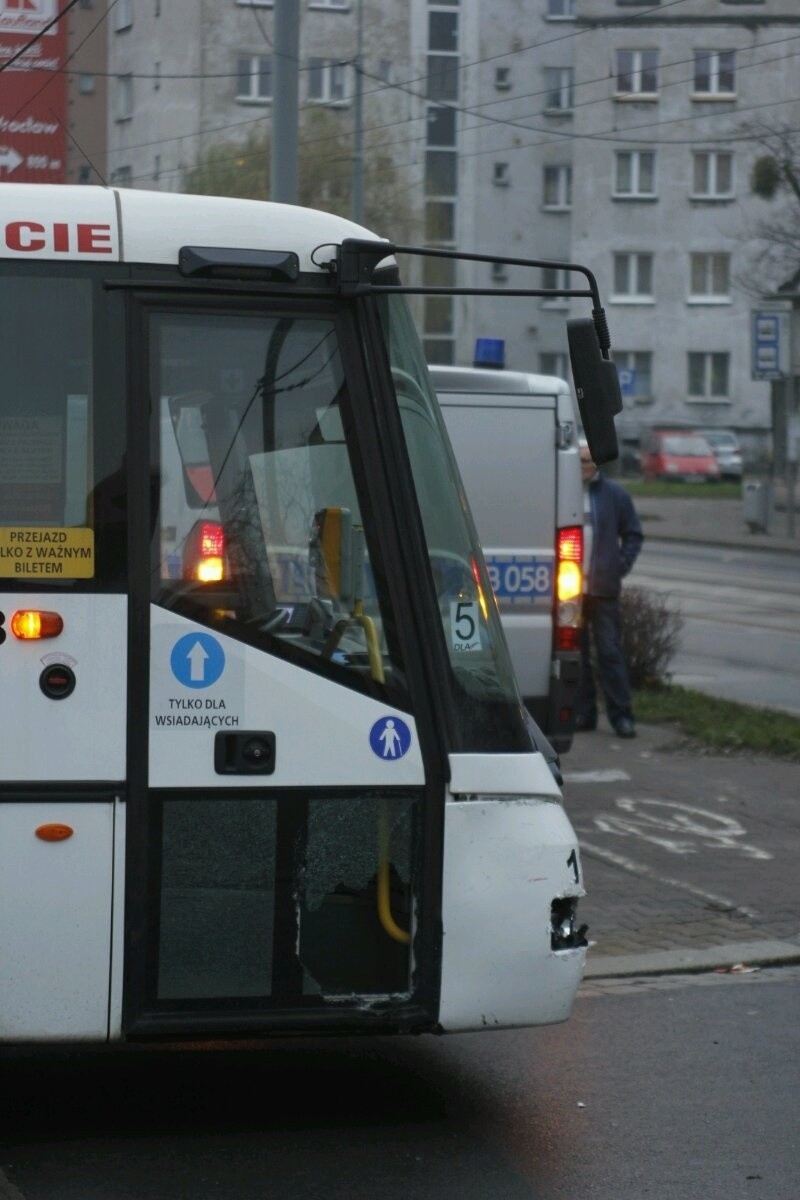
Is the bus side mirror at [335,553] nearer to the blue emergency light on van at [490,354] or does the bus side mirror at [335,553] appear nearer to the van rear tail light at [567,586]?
the van rear tail light at [567,586]

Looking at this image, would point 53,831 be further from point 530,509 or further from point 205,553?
point 530,509

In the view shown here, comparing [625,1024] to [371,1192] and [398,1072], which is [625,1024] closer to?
[398,1072]

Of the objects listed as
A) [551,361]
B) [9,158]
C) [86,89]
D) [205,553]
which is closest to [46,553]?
[205,553]

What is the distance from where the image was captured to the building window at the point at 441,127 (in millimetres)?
20797

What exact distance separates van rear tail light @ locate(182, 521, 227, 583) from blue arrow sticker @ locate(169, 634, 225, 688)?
165 millimetres

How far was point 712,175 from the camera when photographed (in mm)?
50312

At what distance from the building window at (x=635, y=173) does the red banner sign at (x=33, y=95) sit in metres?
33.6

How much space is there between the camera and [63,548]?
190 inches

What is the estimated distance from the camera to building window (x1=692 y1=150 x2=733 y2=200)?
157 ft

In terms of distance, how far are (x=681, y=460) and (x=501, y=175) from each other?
20625mm

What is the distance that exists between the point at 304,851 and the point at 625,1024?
79.4 inches

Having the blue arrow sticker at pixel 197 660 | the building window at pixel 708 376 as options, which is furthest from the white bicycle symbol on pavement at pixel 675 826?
the building window at pixel 708 376

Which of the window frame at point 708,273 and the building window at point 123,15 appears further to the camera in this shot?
the window frame at point 708,273

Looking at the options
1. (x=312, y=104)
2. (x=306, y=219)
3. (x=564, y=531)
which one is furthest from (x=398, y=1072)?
(x=312, y=104)
